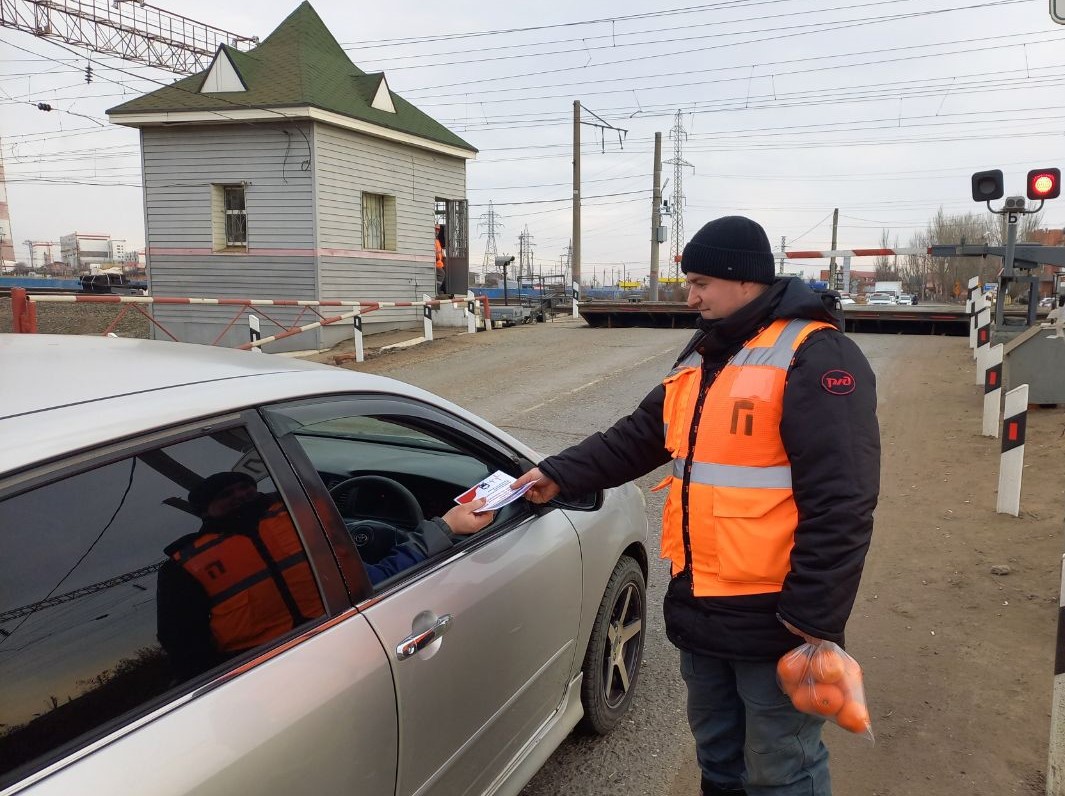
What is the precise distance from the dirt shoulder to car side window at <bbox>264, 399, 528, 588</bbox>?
1.83 metres

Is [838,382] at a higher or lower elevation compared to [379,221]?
lower

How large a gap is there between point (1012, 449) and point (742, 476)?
4.39m

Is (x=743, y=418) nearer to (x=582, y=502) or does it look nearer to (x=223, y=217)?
(x=582, y=502)

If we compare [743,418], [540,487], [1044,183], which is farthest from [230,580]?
[1044,183]

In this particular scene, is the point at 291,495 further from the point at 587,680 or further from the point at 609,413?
the point at 609,413

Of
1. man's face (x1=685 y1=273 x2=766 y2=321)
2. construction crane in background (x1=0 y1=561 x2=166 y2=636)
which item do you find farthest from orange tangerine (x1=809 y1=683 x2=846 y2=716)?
construction crane in background (x1=0 y1=561 x2=166 y2=636)

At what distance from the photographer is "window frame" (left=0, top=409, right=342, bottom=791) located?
1263 millimetres

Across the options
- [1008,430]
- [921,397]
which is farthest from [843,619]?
[921,397]

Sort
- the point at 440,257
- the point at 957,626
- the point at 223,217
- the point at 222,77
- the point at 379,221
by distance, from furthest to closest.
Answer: the point at 440,257 → the point at 379,221 → the point at 223,217 → the point at 222,77 → the point at 957,626

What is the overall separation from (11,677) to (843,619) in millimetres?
1704

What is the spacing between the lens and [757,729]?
2.05m

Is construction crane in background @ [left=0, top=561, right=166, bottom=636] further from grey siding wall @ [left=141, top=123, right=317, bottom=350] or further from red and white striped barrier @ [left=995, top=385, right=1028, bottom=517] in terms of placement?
grey siding wall @ [left=141, top=123, right=317, bottom=350]

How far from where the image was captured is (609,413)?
30.5ft

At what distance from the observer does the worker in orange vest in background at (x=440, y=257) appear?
851 inches
